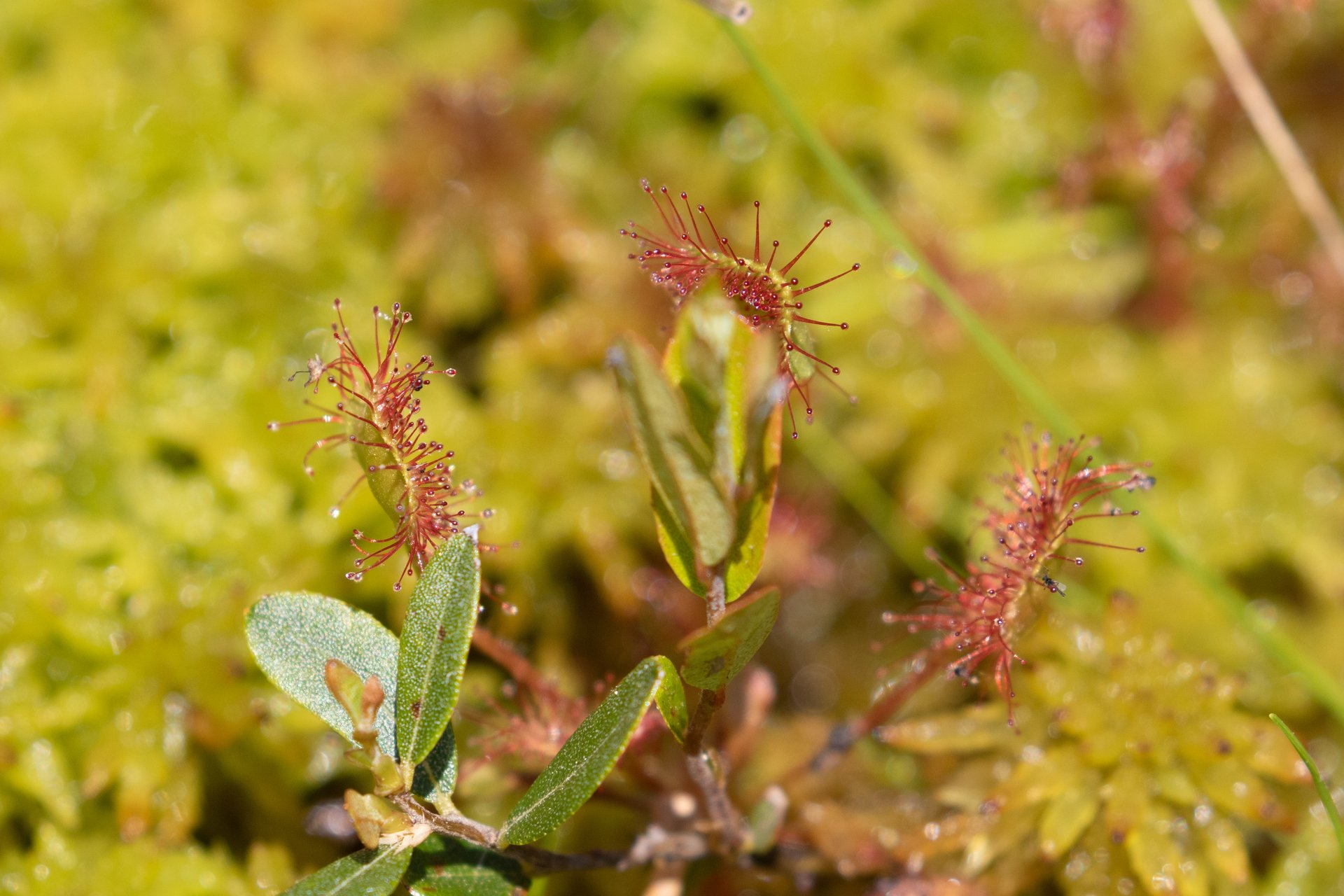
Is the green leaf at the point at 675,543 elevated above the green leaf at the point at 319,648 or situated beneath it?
situated beneath

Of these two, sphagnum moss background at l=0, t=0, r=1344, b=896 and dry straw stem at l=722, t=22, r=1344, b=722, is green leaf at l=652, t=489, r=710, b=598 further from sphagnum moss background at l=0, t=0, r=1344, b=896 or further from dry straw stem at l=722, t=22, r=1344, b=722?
dry straw stem at l=722, t=22, r=1344, b=722

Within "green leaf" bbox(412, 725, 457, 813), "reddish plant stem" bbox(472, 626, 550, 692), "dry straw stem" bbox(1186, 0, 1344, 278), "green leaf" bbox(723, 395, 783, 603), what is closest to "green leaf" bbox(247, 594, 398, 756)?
"green leaf" bbox(412, 725, 457, 813)

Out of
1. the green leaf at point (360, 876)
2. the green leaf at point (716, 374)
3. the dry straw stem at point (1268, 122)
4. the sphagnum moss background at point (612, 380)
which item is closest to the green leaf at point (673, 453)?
the green leaf at point (716, 374)

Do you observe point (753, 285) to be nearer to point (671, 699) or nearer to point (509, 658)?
point (671, 699)

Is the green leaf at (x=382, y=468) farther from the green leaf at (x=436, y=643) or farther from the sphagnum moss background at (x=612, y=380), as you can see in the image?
the sphagnum moss background at (x=612, y=380)

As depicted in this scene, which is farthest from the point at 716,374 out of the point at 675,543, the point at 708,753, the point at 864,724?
the point at 864,724

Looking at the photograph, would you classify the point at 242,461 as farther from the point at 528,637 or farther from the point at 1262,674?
the point at 1262,674
